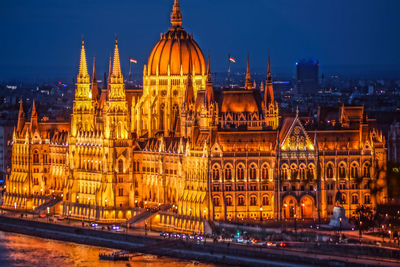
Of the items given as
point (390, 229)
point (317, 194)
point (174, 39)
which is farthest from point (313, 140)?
point (174, 39)

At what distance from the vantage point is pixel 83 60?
189500 mm

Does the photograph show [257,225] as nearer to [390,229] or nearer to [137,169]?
[390,229]

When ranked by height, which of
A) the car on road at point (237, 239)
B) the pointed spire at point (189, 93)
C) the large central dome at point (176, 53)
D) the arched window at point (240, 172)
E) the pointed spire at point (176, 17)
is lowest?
the car on road at point (237, 239)

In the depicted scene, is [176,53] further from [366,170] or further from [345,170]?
[366,170]

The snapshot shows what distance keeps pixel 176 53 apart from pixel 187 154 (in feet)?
Answer: 75.4

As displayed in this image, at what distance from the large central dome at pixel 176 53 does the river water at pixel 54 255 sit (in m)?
27.7

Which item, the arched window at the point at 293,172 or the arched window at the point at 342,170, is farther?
the arched window at the point at 342,170

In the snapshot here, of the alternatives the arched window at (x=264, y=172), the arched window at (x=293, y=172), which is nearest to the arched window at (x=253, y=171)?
the arched window at (x=264, y=172)

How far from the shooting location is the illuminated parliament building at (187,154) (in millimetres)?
162375

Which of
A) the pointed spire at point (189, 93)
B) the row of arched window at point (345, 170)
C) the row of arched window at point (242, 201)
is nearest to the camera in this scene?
the row of arched window at point (242, 201)

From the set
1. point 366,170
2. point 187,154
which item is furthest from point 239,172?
point 366,170

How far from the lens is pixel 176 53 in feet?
606

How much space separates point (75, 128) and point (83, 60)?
9270 millimetres

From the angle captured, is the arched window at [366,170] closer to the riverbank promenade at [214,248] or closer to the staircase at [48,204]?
the riverbank promenade at [214,248]
